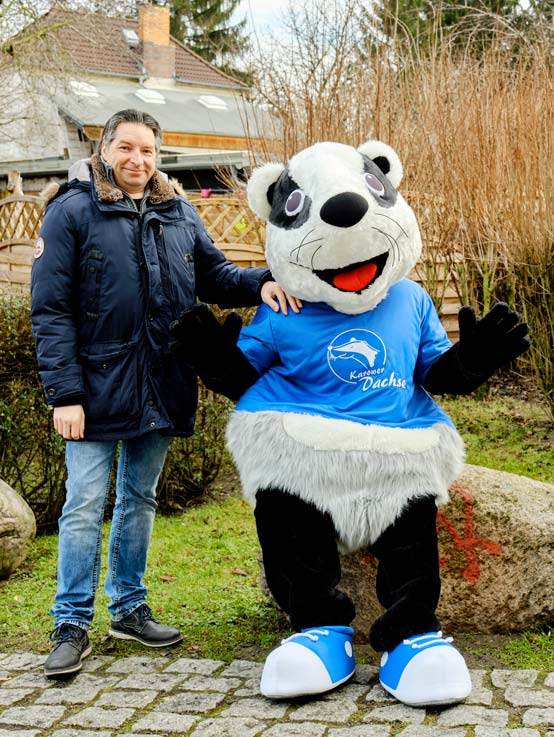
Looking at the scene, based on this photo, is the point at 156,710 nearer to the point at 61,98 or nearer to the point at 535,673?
the point at 535,673

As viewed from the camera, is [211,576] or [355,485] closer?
[355,485]

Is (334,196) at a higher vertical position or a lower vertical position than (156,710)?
higher

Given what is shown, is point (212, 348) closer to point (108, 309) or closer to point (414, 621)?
point (108, 309)

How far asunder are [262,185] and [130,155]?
1.78 feet

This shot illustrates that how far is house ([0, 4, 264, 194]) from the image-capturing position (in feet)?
62.5

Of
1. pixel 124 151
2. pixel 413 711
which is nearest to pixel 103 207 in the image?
pixel 124 151

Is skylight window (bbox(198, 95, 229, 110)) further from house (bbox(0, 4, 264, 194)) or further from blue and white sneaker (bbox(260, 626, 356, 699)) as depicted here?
blue and white sneaker (bbox(260, 626, 356, 699))

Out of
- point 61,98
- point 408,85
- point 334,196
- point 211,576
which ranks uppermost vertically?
point 61,98

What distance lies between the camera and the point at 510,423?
752cm

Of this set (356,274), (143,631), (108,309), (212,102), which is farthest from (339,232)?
(212,102)

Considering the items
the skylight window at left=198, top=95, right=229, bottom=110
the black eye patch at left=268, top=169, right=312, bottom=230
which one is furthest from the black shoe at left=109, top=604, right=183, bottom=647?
the skylight window at left=198, top=95, right=229, bottom=110

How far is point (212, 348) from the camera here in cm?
323

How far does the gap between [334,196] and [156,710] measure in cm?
190

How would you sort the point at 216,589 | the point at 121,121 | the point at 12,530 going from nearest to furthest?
1. the point at 121,121
2. the point at 216,589
3. the point at 12,530
